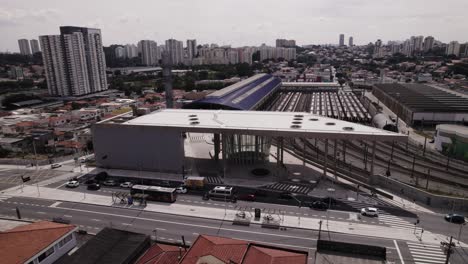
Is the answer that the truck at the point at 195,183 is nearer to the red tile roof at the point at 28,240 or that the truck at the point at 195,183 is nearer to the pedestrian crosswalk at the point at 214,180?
the pedestrian crosswalk at the point at 214,180

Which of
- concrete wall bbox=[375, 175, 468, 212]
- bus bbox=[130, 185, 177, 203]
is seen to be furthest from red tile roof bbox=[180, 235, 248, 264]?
concrete wall bbox=[375, 175, 468, 212]

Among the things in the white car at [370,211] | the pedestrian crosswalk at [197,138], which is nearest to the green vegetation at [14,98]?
the pedestrian crosswalk at [197,138]

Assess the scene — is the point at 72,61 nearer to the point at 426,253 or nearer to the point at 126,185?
the point at 126,185

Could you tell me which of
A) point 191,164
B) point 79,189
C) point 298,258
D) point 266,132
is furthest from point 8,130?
point 298,258

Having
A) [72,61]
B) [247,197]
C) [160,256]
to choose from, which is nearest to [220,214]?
[247,197]

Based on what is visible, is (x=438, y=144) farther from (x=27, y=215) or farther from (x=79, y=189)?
(x=27, y=215)

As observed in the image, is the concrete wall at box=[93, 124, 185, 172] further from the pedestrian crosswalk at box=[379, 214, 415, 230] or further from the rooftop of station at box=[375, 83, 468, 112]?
the rooftop of station at box=[375, 83, 468, 112]
